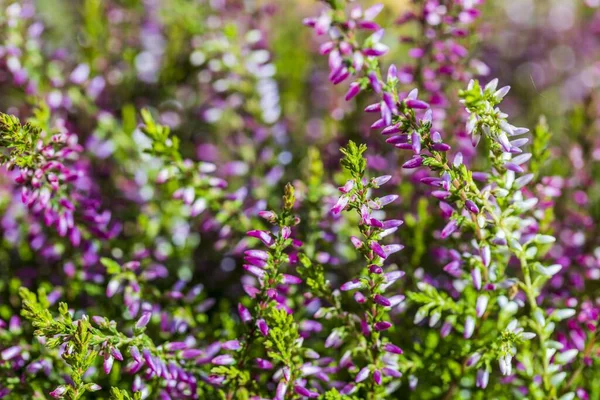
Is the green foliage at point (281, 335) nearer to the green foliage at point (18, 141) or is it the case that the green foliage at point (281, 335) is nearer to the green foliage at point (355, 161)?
the green foliage at point (355, 161)

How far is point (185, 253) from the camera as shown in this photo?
1808 mm

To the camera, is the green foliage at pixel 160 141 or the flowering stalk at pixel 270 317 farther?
the green foliage at pixel 160 141

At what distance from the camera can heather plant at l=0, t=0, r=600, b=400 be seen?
1113mm

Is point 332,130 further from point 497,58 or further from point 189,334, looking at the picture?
point 497,58

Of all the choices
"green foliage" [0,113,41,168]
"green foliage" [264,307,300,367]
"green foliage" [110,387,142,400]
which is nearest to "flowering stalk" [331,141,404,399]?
"green foliage" [264,307,300,367]

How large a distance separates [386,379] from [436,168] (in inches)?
17.2

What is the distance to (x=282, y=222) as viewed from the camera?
3.56ft

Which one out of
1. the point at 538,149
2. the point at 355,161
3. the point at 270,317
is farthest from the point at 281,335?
the point at 538,149

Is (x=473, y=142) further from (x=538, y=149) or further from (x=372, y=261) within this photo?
(x=538, y=149)

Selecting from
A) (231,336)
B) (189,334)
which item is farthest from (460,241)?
(189,334)

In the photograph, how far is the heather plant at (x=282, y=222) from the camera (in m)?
1.11

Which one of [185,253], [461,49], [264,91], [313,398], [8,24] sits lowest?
[185,253]

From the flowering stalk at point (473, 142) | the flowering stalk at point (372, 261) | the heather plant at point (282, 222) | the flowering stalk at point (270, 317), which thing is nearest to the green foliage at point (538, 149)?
the heather plant at point (282, 222)

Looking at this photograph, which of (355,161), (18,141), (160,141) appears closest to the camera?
(355,161)
